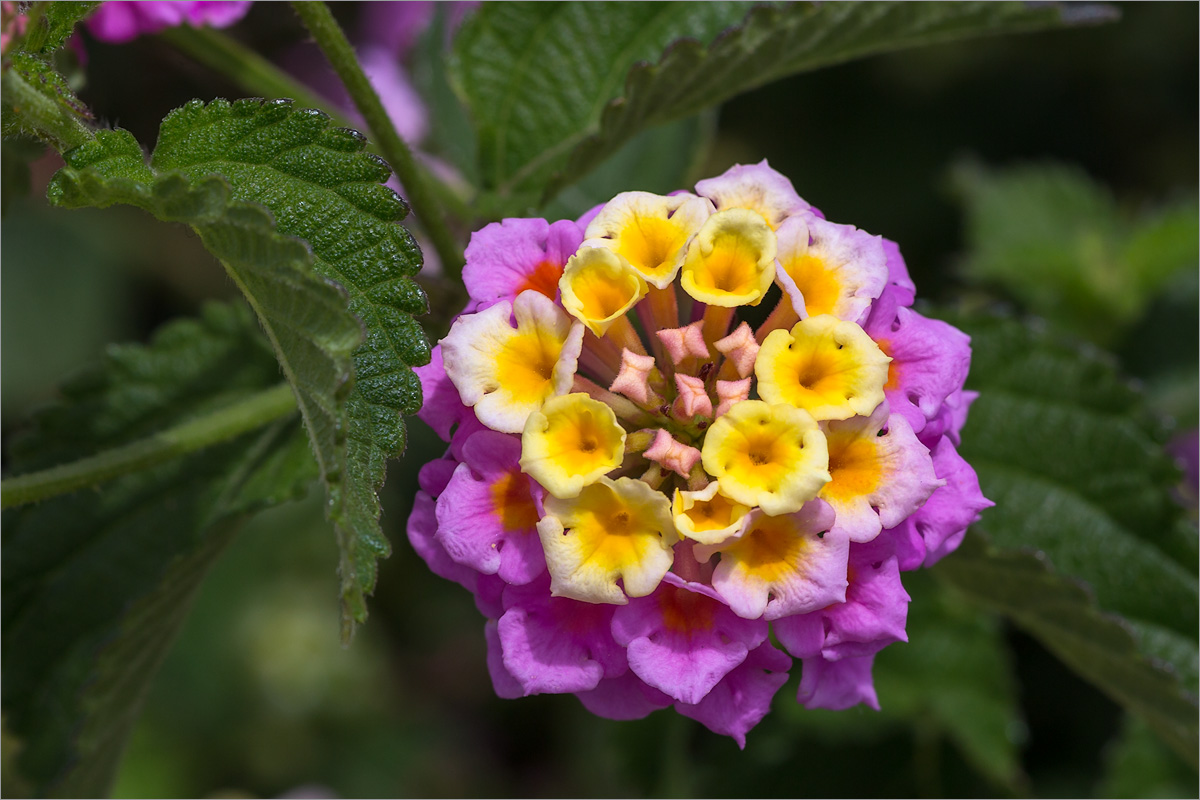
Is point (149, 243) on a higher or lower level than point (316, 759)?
higher

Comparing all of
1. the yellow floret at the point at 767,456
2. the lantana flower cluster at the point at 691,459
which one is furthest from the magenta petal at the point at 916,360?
the yellow floret at the point at 767,456

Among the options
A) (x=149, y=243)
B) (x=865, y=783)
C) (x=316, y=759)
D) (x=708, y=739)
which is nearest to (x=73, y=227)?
(x=149, y=243)

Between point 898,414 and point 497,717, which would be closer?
point 898,414

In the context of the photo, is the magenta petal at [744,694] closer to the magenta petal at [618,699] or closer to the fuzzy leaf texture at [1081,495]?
the magenta petal at [618,699]

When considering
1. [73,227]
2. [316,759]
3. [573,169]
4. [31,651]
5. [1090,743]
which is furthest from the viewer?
[73,227]

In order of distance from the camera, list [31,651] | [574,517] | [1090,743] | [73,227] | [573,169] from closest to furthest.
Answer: [574,517], [573,169], [31,651], [1090,743], [73,227]

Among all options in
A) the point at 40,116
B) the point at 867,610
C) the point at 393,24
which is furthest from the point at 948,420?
the point at 393,24

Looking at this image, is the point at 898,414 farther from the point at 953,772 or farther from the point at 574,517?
the point at 953,772

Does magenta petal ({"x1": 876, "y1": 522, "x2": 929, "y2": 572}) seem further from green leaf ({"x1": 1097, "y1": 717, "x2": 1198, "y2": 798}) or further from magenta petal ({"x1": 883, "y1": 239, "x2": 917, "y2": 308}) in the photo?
green leaf ({"x1": 1097, "y1": 717, "x2": 1198, "y2": 798})
